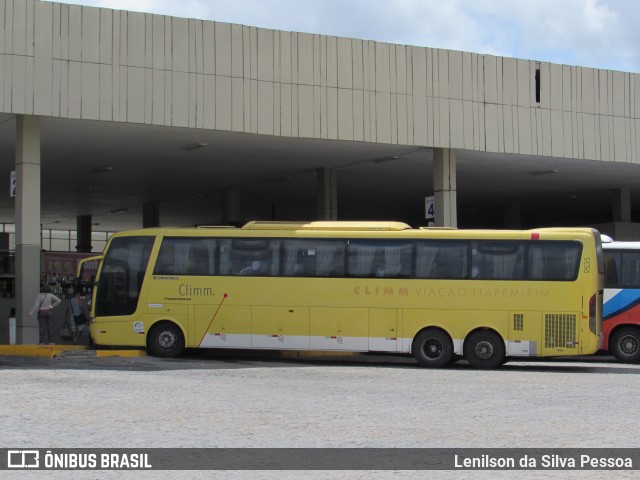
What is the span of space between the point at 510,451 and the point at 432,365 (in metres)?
11.5

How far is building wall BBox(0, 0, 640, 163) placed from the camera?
22.0 m

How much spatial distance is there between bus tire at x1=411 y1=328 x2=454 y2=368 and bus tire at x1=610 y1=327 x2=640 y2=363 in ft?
16.4

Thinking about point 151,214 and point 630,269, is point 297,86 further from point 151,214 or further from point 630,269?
point 151,214

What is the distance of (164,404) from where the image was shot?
1297 cm

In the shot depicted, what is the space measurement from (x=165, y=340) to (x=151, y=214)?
23.4 m

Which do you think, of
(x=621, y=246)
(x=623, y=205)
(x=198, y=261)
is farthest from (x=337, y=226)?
(x=623, y=205)

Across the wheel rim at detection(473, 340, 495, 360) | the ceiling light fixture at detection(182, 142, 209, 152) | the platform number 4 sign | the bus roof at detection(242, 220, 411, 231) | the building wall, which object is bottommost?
the wheel rim at detection(473, 340, 495, 360)

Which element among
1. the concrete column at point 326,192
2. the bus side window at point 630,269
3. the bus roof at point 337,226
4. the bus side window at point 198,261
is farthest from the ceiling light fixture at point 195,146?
the bus side window at point 630,269

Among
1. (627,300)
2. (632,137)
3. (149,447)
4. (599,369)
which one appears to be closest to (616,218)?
(632,137)

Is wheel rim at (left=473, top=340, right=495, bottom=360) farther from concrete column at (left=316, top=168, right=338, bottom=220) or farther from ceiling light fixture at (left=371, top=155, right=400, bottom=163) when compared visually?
concrete column at (left=316, top=168, right=338, bottom=220)

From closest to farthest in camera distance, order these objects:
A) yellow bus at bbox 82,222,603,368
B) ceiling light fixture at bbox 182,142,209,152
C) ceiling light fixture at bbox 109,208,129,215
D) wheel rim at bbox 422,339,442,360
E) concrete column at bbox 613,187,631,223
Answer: yellow bus at bbox 82,222,603,368, wheel rim at bbox 422,339,442,360, ceiling light fixture at bbox 182,142,209,152, concrete column at bbox 613,187,631,223, ceiling light fixture at bbox 109,208,129,215

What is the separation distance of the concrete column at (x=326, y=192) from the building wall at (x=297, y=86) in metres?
6.05

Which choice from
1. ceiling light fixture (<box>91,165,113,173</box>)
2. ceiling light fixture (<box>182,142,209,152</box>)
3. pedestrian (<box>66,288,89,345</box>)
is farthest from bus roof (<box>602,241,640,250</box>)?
ceiling light fixture (<box>91,165,113,173</box>)

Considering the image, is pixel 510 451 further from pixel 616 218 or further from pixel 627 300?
pixel 616 218
